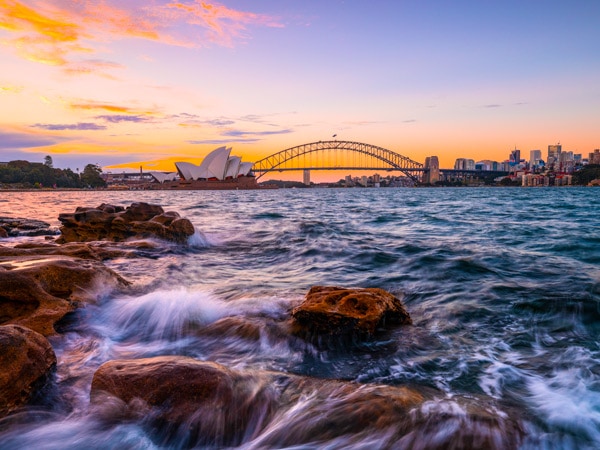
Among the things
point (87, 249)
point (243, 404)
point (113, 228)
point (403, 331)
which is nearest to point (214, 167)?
point (113, 228)

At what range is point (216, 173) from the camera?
260 ft

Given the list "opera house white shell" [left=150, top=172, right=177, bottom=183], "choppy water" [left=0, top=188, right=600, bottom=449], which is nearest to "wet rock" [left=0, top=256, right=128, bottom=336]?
"choppy water" [left=0, top=188, right=600, bottom=449]

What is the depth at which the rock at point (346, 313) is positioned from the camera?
3.53 meters

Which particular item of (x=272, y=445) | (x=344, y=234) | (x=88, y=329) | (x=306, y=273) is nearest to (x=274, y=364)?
(x=272, y=445)

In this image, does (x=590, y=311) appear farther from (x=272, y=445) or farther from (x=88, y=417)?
(x=88, y=417)

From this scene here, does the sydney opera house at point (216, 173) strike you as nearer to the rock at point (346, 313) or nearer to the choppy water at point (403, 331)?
the choppy water at point (403, 331)

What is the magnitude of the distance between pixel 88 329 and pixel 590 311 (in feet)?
17.8

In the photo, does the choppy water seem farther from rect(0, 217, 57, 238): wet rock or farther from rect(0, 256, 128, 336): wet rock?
rect(0, 217, 57, 238): wet rock

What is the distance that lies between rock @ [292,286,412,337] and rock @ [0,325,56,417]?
203 cm

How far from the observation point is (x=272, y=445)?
2260 millimetres

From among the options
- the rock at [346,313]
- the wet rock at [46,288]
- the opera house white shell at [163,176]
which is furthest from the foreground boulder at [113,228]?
the opera house white shell at [163,176]

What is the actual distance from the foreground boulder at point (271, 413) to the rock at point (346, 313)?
0.90 m

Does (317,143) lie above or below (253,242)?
above

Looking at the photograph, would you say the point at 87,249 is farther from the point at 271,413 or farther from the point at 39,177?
the point at 39,177
